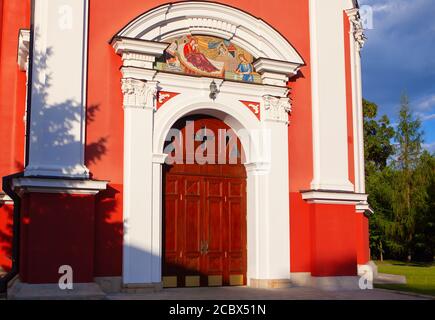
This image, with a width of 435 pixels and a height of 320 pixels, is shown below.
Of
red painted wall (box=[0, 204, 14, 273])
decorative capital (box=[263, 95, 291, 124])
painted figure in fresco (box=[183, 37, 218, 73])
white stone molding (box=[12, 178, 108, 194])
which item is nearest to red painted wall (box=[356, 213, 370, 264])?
decorative capital (box=[263, 95, 291, 124])

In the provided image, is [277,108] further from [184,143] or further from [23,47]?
[23,47]

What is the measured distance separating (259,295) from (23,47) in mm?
7955

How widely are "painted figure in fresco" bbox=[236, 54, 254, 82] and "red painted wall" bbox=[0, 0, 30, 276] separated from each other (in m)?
5.90

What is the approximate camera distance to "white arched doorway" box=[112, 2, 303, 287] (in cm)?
1123

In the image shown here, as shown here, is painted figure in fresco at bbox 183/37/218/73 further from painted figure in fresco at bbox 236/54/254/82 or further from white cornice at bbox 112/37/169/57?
white cornice at bbox 112/37/169/57

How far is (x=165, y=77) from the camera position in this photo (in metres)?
11.9

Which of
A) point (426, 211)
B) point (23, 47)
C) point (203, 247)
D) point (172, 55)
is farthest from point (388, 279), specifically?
point (426, 211)

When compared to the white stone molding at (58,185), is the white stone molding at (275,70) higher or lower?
higher

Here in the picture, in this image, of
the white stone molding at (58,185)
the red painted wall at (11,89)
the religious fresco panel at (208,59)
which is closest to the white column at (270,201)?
the religious fresco panel at (208,59)

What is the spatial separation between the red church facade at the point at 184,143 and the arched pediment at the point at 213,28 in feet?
0.10

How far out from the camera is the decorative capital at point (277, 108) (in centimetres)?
1279

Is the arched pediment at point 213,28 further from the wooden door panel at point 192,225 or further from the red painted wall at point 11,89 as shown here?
the red painted wall at point 11,89
